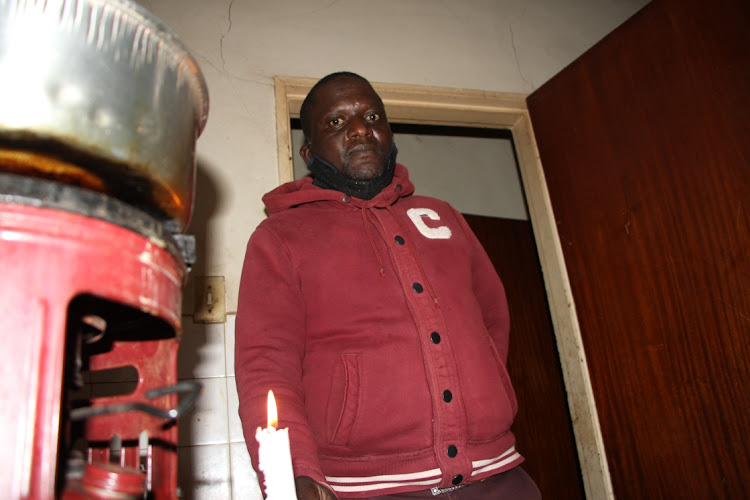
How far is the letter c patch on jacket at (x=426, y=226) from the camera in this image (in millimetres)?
1136

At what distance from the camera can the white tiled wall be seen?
1229 mm

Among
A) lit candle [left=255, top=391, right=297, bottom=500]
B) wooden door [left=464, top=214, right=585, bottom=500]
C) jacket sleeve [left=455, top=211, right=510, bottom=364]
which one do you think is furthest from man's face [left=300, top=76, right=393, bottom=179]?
wooden door [left=464, top=214, right=585, bottom=500]

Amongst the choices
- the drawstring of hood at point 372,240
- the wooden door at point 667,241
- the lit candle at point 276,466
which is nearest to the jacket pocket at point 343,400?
the drawstring of hood at point 372,240

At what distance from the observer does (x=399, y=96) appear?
1805 mm

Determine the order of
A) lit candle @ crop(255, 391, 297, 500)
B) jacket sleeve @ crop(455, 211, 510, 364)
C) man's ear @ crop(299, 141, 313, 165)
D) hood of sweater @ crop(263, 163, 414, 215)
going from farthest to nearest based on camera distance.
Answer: man's ear @ crop(299, 141, 313, 165) < jacket sleeve @ crop(455, 211, 510, 364) < hood of sweater @ crop(263, 163, 414, 215) < lit candle @ crop(255, 391, 297, 500)

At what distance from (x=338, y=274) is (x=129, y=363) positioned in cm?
46

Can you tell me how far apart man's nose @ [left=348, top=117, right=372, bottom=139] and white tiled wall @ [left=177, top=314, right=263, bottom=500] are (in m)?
0.59

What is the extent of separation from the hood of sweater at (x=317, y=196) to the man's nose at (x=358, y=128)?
0.13m

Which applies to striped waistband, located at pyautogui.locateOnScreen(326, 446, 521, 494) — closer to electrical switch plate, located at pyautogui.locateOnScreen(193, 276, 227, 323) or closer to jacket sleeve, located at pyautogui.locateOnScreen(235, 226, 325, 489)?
jacket sleeve, located at pyautogui.locateOnScreen(235, 226, 325, 489)

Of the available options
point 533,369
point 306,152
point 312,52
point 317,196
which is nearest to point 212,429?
point 317,196

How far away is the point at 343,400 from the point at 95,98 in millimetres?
605

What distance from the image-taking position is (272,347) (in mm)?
908

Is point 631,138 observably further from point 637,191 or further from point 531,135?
point 531,135

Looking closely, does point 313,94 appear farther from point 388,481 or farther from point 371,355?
point 388,481
